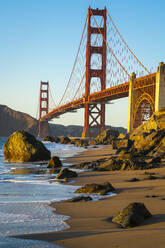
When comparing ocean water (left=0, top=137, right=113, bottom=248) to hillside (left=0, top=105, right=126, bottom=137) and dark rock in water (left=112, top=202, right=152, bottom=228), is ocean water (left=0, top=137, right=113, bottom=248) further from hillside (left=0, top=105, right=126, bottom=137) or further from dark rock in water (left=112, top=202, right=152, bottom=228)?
hillside (left=0, top=105, right=126, bottom=137)

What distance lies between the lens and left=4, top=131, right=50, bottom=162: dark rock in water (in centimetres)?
1328

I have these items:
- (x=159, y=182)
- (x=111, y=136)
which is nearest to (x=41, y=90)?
(x=111, y=136)

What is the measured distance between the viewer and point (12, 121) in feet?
442

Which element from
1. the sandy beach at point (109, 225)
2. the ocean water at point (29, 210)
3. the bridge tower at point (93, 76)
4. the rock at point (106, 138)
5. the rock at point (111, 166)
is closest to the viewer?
the sandy beach at point (109, 225)

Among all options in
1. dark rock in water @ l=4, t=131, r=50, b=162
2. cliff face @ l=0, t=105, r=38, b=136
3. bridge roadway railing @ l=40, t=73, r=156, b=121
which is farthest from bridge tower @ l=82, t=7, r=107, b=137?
cliff face @ l=0, t=105, r=38, b=136

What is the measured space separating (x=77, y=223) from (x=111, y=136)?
105 feet

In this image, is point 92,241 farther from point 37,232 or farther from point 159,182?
point 159,182

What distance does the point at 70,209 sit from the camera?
4172 mm

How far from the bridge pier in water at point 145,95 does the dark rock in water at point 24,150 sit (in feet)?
58.5

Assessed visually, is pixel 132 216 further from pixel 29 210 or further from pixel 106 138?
pixel 106 138

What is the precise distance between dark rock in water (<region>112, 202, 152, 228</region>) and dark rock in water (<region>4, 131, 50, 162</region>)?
1018 cm

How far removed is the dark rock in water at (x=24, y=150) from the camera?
43.6ft

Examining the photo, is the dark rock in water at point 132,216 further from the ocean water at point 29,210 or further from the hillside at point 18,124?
the hillside at point 18,124

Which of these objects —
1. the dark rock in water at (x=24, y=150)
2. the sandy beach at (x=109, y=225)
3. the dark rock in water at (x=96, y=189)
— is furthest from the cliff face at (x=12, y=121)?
the sandy beach at (x=109, y=225)
